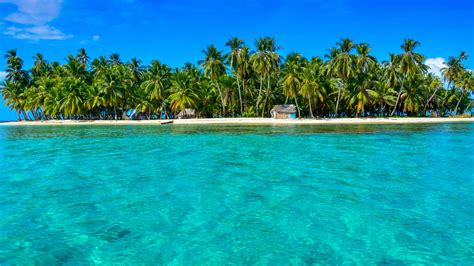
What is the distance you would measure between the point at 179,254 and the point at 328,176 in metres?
7.59

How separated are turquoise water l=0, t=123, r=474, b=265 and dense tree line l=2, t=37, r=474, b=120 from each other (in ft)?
138

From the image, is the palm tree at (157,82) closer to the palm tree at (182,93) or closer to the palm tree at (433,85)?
the palm tree at (182,93)

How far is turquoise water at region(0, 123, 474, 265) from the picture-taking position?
582 cm

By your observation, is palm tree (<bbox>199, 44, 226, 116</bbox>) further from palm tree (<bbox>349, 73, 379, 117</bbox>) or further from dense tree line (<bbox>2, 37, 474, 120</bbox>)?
palm tree (<bbox>349, 73, 379, 117</bbox>)

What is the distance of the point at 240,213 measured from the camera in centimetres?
800

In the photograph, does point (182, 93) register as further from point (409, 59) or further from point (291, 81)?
point (409, 59)

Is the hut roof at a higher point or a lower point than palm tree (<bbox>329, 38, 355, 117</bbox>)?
lower

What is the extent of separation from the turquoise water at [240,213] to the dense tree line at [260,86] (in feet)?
138

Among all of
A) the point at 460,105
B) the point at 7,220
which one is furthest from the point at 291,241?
the point at 460,105

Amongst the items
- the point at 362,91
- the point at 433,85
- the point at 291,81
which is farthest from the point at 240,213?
the point at 433,85

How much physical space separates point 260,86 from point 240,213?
185 feet

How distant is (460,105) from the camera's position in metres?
70.1

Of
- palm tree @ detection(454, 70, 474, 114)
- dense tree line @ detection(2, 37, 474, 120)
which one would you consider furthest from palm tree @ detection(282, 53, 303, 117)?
palm tree @ detection(454, 70, 474, 114)

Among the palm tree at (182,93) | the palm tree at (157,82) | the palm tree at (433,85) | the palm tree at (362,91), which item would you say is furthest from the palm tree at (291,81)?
the palm tree at (433,85)
